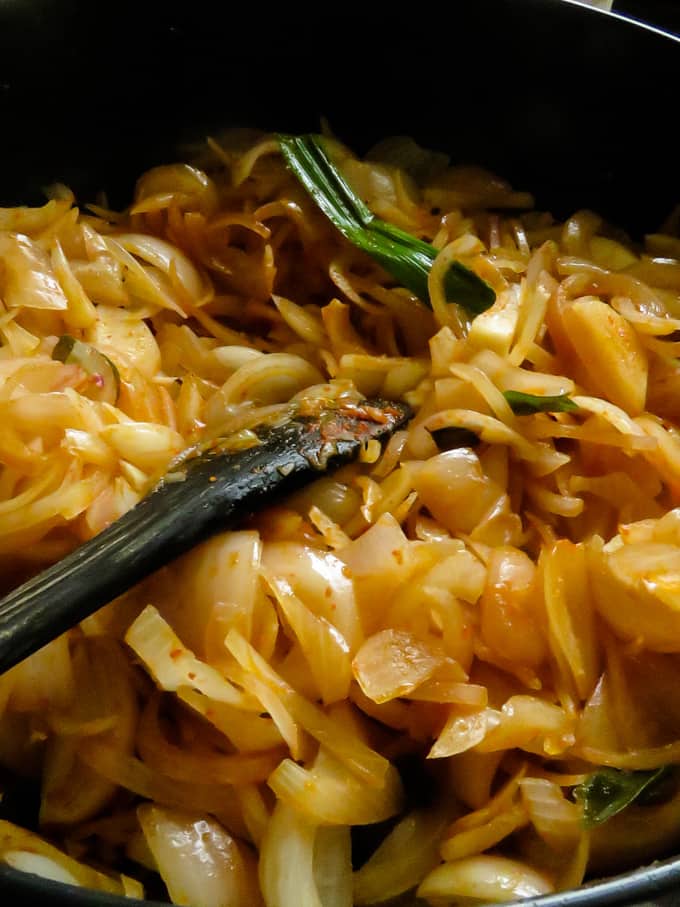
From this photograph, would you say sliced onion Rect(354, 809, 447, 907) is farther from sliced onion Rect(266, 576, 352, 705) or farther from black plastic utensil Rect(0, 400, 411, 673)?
black plastic utensil Rect(0, 400, 411, 673)

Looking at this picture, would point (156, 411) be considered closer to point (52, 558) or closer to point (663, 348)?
point (52, 558)

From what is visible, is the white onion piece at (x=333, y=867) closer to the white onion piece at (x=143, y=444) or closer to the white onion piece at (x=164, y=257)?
the white onion piece at (x=143, y=444)

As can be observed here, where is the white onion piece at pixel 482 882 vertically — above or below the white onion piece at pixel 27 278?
below

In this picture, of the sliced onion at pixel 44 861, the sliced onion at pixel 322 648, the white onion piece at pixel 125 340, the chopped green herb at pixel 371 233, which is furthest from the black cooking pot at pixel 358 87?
the sliced onion at pixel 44 861

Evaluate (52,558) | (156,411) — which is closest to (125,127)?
(156,411)

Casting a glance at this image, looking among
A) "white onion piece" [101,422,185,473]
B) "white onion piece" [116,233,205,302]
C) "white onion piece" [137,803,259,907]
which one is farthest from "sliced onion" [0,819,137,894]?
"white onion piece" [116,233,205,302]

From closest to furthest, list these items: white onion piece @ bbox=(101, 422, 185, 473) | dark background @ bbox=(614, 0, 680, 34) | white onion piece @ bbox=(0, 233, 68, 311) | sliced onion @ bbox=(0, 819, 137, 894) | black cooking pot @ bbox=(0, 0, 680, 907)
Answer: sliced onion @ bbox=(0, 819, 137, 894) → white onion piece @ bbox=(101, 422, 185, 473) → white onion piece @ bbox=(0, 233, 68, 311) → black cooking pot @ bbox=(0, 0, 680, 907) → dark background @ bbox=(614, 0, 680, 34)
